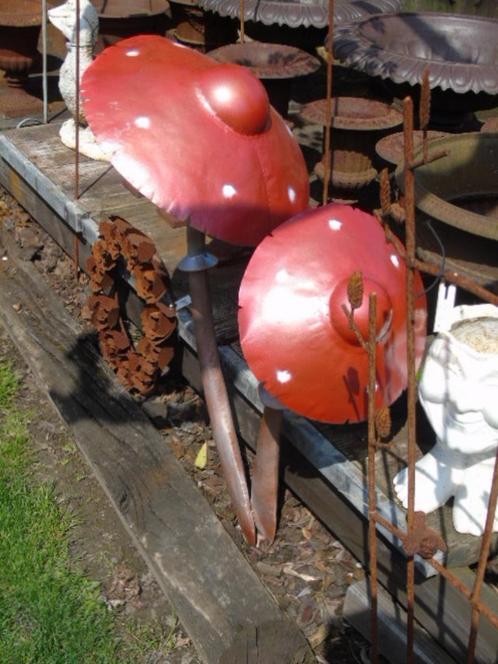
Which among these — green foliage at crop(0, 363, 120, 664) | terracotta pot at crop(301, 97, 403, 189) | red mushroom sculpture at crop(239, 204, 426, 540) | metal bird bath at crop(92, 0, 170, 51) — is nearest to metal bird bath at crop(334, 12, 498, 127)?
terracotta pot at crop(301, 97, 403, 189)

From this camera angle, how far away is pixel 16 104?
20.3ft

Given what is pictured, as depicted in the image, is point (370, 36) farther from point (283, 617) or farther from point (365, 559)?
point (283, 617)

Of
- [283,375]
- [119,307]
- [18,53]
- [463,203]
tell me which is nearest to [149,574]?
[283,375]

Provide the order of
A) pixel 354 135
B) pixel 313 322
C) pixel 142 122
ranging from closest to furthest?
1. pixel 313 322
2. pixel 142 122
3. pixel 354 135

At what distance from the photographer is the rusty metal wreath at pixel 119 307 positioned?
3459 millimetres

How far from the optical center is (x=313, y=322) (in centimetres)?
233

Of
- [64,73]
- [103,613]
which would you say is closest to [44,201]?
[64,73]

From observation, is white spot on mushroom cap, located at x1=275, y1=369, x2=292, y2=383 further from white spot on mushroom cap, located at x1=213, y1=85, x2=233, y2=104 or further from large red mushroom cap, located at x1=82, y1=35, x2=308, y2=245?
white spot on mushroom cap, located at x1=213, y1=85, x2=233, y2=104

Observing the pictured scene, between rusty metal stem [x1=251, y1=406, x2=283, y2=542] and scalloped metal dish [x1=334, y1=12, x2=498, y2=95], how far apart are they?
204 cm

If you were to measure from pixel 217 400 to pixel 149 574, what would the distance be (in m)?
0.70

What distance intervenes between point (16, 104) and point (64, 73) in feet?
3.52

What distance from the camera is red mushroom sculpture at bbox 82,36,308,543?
2.47 meters

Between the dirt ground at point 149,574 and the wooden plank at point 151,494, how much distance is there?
0.12 meters

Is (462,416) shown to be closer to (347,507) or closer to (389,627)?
(347,507)
